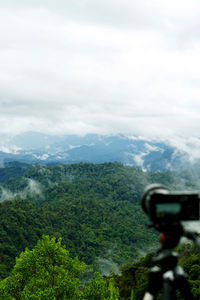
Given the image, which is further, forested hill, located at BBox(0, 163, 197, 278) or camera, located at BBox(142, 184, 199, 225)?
forested hill, located at BBox(0, 163, 197, 278)

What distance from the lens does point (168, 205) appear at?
2.16m

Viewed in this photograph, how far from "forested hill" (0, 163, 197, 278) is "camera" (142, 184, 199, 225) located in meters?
54.8

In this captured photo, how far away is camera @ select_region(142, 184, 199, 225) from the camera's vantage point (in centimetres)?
216

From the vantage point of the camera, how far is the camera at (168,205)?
2.16m

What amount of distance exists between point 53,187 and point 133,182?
45.4m

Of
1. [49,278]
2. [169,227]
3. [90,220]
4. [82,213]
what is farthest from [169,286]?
[82,213]

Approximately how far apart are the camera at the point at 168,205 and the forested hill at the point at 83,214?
180ft

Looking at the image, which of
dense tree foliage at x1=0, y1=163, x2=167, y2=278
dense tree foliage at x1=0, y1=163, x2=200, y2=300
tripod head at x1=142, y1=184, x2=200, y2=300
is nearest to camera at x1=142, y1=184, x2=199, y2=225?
tripod head at x1=142, y1=184, x2=200, y2=300

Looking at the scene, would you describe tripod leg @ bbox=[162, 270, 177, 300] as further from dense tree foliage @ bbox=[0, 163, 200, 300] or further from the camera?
dense tree foliage @ bbox=[0, 163, 200, 300]

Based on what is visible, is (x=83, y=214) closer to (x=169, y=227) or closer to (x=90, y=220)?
(x=90, y=220)

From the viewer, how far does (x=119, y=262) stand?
6894 centimetres

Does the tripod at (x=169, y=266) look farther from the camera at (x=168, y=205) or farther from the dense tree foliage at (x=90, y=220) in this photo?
A: the dense tree foliage at (x=90, y=220)

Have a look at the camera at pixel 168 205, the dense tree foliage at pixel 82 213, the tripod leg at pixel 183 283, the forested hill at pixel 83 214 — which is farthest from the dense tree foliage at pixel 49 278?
the dense tree foliage at pixel 82 213

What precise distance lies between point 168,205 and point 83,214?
333ft
